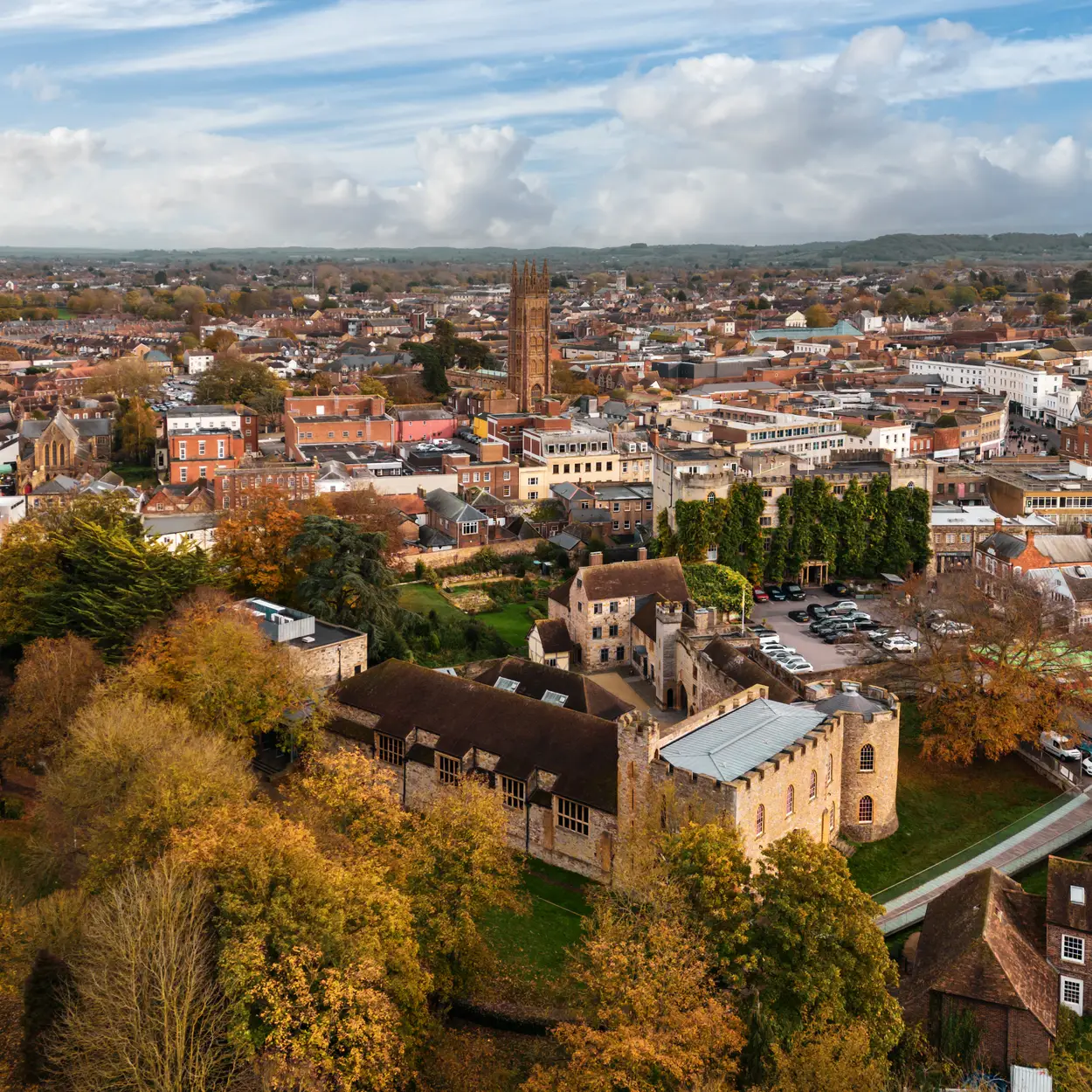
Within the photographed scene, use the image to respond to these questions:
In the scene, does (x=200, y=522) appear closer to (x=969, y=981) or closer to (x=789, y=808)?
(x=789, y=808)

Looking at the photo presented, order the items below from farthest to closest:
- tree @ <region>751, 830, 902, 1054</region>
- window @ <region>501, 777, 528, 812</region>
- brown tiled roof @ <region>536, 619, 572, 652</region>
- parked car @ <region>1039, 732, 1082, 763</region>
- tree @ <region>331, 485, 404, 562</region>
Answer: tree @ <region>331, 485, 404, 562</region> → brown tiled roof @ <region>536, 619, 572, 652</region> → parked car @ <region>1039, 732, 1082, 763</region> → window @ <region>501, 777, 528, 812</region> → tree @ <region>751, 830, 902, 1054</region>

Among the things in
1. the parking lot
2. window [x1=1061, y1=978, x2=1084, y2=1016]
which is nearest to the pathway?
window [x1=1061, y1=978, x2=1084, y2=1016]

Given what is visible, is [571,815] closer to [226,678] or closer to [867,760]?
[867,760]

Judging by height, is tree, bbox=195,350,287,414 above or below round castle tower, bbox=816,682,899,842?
above

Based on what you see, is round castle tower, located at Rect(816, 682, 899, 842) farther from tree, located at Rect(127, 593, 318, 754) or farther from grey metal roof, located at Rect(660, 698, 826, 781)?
tree, located at Rect(127, 593, 318, 754)

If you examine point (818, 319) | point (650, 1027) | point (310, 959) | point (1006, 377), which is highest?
point (818, 319)

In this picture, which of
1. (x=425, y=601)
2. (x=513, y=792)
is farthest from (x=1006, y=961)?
(x=425, y=601)
